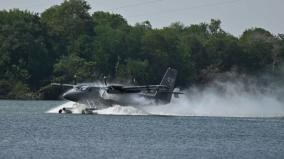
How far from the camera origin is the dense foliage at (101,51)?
122812mm

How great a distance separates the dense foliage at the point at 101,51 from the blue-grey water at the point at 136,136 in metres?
46.5

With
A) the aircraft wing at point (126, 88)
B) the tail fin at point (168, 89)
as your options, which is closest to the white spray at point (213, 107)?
the tail fin at point (168, 89)

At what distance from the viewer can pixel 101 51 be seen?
12900 centimetres

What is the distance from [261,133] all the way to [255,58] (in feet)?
267

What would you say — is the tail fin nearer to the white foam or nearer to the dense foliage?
the white foam

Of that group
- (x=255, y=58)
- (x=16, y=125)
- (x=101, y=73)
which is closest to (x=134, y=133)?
(x=16, y=125)

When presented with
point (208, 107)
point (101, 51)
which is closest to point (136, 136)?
point (208, 107)

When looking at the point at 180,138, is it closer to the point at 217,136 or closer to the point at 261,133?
the point at 217,136

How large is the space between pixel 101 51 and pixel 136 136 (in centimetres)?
7128

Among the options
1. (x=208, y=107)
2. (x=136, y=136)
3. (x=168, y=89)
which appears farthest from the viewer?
(x=208, y=107)

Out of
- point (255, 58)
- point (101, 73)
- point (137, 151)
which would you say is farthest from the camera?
point (255, 58)

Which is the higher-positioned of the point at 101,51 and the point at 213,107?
the point at 101,51

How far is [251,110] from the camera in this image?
8506cm

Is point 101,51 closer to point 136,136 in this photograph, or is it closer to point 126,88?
point 126,88
